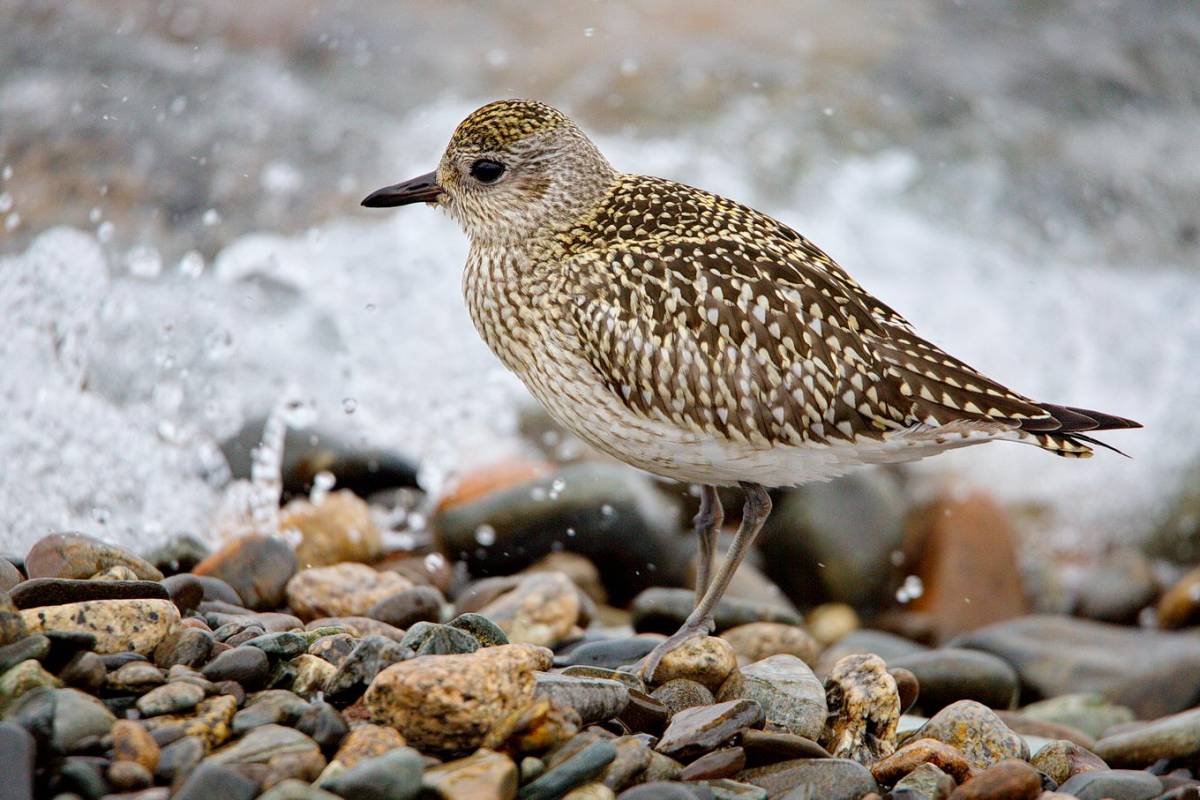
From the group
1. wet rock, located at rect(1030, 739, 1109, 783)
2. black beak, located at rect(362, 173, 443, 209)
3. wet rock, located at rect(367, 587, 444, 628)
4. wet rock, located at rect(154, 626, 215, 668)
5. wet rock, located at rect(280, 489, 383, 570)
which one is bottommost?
wet rock, located at rect(280, 489, 383, 570)

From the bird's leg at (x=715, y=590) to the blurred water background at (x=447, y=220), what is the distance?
327cm

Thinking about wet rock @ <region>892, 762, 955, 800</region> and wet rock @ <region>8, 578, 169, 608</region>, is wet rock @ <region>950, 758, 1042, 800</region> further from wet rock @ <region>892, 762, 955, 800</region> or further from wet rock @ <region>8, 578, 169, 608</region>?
wet rock @ <region>8, 578, 169, 608</region>

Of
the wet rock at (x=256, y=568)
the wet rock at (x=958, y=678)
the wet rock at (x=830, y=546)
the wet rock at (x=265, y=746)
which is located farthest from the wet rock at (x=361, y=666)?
the wet rock at (x=830, y=546)

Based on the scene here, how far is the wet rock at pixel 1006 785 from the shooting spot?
4.13 meters

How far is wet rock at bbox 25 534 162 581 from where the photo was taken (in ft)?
16.1

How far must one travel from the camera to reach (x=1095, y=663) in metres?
7.16

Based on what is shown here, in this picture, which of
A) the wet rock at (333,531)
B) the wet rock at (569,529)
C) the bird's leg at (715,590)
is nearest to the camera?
the bird's leg at (715,590)

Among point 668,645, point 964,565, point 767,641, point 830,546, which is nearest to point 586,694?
point 668,645

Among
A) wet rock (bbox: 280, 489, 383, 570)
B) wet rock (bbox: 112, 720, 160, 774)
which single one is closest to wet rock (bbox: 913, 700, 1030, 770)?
wet rock (bbox: 112, 720, 160, 774)

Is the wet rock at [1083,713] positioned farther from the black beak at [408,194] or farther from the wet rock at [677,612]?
the black beak at [408,194]

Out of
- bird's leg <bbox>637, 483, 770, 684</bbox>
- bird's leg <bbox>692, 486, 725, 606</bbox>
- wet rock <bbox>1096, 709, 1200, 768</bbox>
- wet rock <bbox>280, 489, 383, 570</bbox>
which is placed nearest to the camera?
bird's leg <bbox>637, 483, 770, 684</bbox>

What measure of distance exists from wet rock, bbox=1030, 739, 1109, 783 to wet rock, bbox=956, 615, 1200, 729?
83.7 inches

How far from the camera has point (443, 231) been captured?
437 inches

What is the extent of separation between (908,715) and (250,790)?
3.57m
